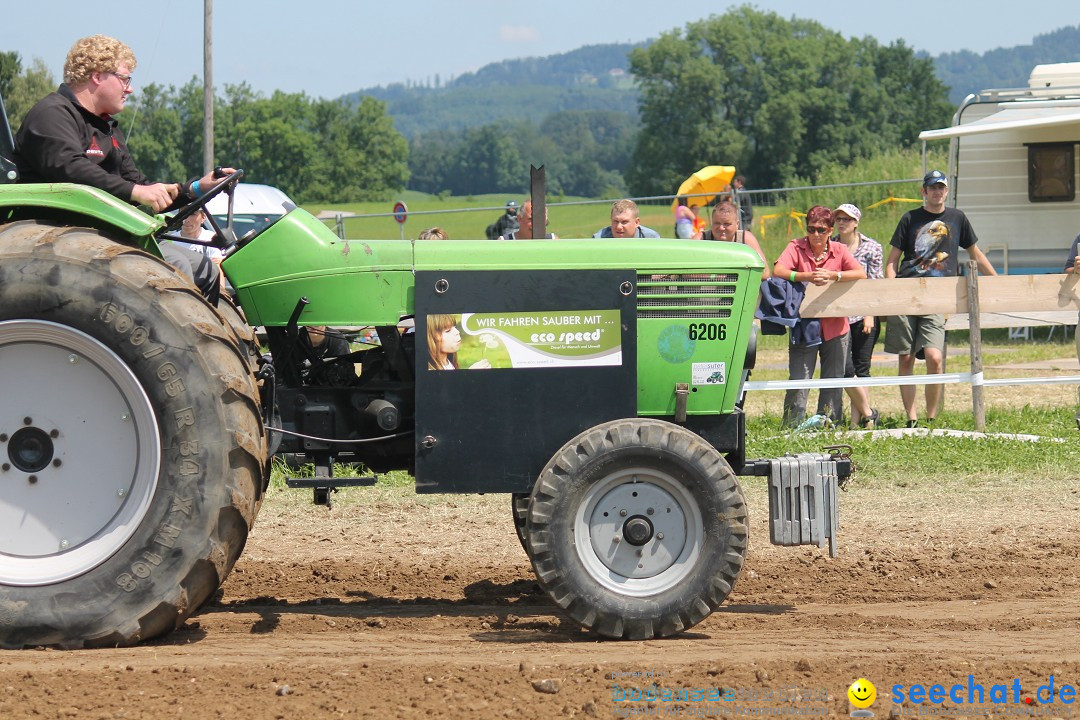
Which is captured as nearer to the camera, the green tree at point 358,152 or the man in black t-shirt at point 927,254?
the man in black t-shirt at point 927,254

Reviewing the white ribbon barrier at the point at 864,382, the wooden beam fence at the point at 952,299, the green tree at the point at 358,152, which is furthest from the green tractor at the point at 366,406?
the green tree at the point at 358,152

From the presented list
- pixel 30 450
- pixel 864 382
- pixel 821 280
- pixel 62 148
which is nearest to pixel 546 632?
pixel 30 450

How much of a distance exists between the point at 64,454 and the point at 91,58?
1.56 meters


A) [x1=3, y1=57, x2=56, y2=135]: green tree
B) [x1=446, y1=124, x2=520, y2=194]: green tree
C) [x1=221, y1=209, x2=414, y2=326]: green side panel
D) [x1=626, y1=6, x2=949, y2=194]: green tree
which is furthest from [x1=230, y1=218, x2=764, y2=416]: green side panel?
[x1=446, y1=124, x2=520, y2=194]: green tree

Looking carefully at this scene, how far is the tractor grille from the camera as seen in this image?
202 inches

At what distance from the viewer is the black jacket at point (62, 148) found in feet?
16.0

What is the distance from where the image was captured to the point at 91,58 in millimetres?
5086

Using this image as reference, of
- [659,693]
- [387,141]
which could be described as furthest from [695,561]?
[387,141]

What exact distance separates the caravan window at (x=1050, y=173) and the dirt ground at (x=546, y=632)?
10.9 metres

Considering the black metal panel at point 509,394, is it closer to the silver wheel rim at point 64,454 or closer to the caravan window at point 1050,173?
the silver wheel rim at point 64,454

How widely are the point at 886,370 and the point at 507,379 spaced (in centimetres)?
1017

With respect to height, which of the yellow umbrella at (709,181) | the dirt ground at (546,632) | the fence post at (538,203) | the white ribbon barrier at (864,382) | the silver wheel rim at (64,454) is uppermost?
the yellow umbrella at (709,181)

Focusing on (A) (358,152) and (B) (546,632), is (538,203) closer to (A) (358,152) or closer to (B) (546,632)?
(B) (546,632)

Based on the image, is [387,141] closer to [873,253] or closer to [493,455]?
[873,253]
